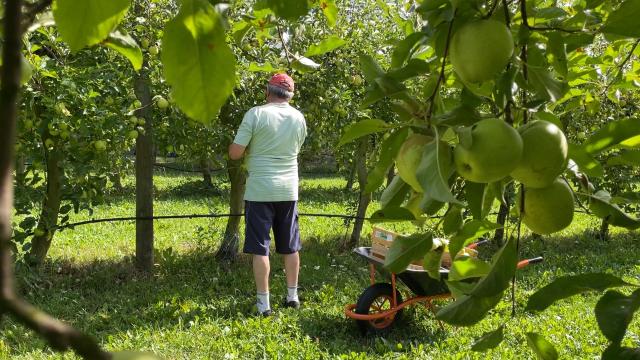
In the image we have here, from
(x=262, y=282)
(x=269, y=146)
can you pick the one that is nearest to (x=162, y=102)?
(x=269, y=146)

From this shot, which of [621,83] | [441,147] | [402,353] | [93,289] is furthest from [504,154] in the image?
[93,289]

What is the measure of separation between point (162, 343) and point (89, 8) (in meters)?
2.67

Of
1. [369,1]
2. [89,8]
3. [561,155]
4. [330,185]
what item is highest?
[369,1]

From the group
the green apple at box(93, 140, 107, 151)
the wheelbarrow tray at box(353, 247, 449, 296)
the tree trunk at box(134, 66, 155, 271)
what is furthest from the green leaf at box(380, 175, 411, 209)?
the tree trunk at box(134, 66, 155, 271)

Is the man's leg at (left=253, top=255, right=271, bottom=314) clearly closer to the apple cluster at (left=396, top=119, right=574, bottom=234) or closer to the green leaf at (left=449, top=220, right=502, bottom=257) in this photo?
the green leaf at (left=449, top=220, right=502, bottom=257)

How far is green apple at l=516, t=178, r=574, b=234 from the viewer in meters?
0.69

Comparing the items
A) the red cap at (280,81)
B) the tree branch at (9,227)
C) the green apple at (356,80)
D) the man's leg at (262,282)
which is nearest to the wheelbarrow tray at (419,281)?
the man's leg at (262,282)

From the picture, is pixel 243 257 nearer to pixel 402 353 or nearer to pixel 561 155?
pixel 402 353

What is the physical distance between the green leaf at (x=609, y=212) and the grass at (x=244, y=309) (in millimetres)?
2064

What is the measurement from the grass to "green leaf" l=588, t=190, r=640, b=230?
206 centimetres

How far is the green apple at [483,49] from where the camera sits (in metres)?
0.65

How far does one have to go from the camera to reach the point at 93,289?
12.1ft

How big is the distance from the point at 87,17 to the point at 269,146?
2.91m

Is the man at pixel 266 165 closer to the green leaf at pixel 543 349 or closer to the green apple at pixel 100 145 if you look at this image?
the green apple at pixel 100 145
